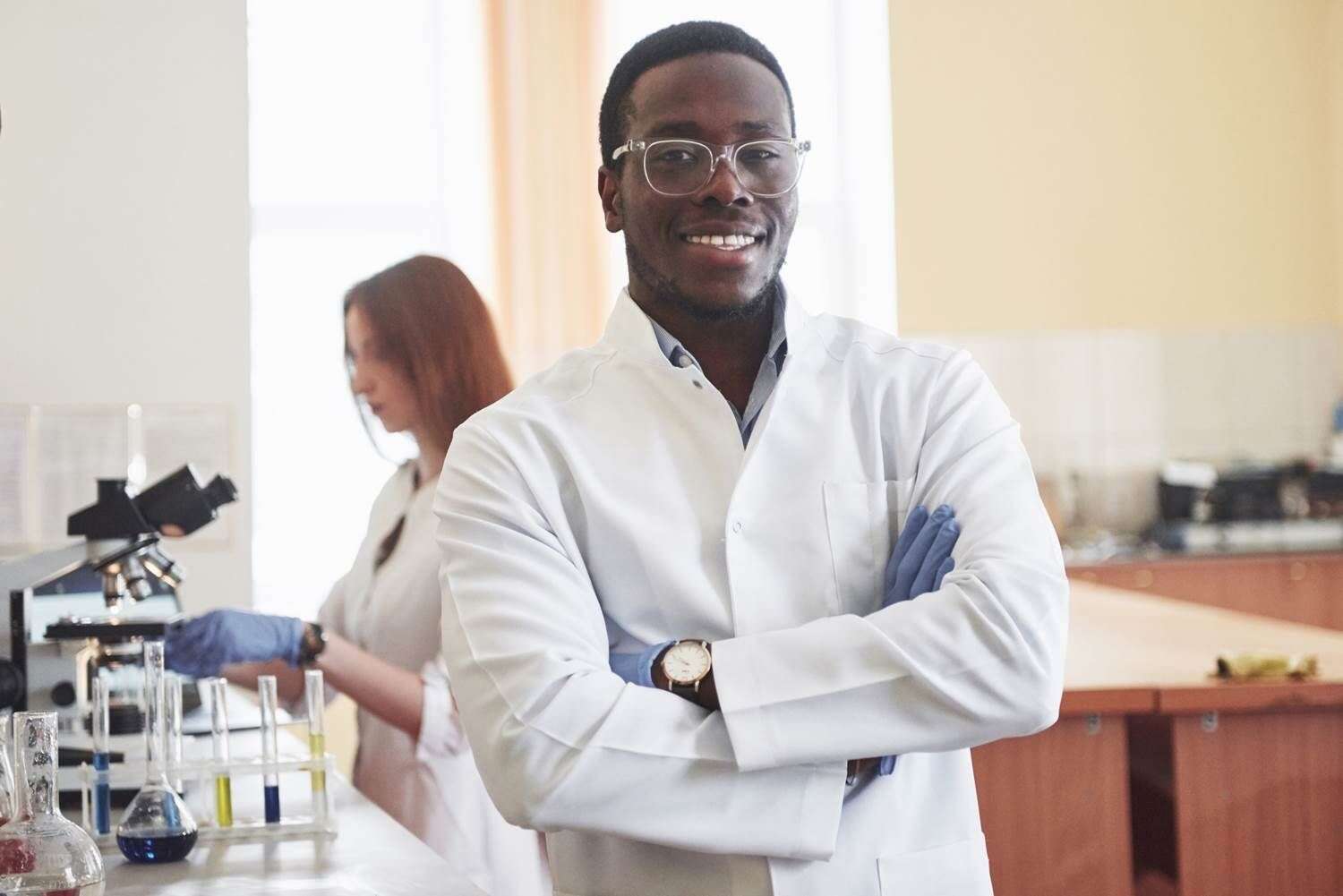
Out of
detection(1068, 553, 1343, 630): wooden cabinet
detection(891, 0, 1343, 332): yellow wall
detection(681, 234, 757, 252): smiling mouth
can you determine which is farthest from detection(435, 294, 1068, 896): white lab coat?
detection(891, 0, 1343, 332): yellow wall

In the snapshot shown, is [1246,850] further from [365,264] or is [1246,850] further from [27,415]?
[365,264]

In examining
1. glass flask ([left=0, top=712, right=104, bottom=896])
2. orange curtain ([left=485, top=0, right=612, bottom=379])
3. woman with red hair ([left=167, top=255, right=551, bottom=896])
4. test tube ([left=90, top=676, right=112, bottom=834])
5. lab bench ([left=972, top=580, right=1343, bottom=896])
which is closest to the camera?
glass flask ([left=0, top=712, right=104, bottom=896])

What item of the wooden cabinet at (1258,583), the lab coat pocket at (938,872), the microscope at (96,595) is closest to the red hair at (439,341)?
the microscope at (96,595)

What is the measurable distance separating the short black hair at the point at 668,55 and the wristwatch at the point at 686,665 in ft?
1.94

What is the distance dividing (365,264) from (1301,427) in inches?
171

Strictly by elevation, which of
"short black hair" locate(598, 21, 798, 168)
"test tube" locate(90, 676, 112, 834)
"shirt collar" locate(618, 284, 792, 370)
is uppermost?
"short black hair" locate(598, 21, 798, 168)

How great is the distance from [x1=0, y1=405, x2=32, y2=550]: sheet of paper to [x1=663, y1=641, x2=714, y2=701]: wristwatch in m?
2.30

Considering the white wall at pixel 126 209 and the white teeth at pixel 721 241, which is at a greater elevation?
the white wall at pixel 126 209

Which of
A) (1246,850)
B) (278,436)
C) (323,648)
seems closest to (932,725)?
(323,648)

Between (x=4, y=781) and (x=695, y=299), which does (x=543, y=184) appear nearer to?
(x=695, y=299)

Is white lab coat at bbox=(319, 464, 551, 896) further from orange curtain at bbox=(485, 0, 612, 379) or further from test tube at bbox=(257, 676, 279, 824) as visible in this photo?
orange curtain at bbox=(485, 0, 612, 379)

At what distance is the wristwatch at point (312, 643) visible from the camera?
259 cm

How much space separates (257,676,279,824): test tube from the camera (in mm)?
1966

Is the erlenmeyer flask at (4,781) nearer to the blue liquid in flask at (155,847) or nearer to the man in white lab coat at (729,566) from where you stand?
the blue liquid in flask at (155,847)
